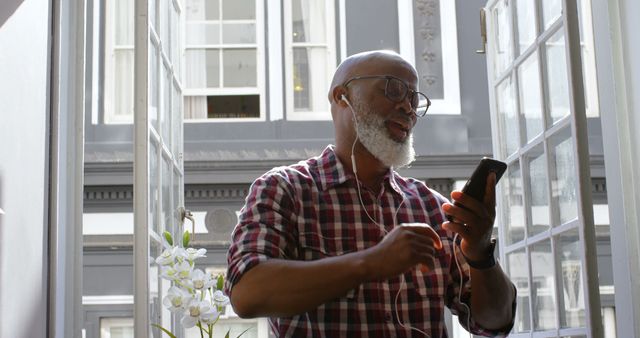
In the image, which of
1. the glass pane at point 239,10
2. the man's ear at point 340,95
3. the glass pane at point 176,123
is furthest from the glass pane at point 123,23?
the man's ear at point 340,95

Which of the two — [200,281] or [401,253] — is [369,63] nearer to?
[401,253]

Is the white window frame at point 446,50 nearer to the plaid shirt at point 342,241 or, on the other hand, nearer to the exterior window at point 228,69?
the exterior window at point 228,69

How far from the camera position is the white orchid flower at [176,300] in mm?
3004

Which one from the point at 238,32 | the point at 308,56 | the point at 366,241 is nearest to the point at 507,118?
the point at 366,241

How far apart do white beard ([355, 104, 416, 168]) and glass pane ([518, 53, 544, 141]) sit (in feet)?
4.92

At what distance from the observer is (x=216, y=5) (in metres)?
7.05

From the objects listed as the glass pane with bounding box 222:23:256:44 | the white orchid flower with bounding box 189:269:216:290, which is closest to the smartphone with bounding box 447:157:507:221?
the white orchid flower with bounding box 189:269:216:290

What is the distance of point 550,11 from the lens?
3.27 metres

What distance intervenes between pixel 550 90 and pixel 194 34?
417 cm

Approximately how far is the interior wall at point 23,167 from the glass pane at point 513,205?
184 cm

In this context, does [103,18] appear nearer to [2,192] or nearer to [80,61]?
[80,61]

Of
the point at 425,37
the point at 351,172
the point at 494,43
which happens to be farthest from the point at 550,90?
the point at 425,37

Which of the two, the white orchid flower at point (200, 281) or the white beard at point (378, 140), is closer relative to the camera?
the white beard at point (378, 140)

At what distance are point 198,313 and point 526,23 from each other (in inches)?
63.8
